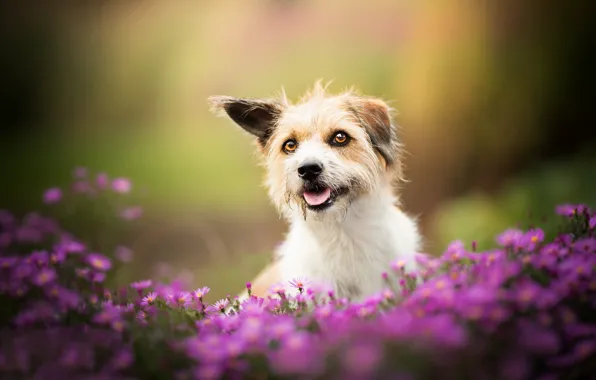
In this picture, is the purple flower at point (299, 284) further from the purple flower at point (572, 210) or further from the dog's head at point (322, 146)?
the purple flower at point (572, 210)

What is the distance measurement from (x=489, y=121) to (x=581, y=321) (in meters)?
5.40

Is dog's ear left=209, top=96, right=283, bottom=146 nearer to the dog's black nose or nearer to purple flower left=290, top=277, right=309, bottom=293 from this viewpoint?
the dog's black nose

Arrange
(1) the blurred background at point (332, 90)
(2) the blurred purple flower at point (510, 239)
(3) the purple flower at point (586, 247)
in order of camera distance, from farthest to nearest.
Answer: (1) the blurred background at point (332, 90) < (2) the blurred purple flower at point (510, 239) < (3) the purple flower at point (586, 247)

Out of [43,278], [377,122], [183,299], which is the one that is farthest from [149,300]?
[377,122]

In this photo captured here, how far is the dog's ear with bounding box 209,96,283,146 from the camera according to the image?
393 centimetres

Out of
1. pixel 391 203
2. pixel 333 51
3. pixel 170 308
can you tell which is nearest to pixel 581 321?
pixel 170 308

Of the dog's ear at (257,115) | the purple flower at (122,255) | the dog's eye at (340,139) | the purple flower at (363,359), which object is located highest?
the dog's ear at (257,115)

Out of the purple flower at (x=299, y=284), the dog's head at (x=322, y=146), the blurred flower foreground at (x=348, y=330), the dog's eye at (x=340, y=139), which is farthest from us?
the dog's eye at (x=340, y=139)

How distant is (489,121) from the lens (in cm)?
711

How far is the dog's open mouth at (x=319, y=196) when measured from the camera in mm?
3539

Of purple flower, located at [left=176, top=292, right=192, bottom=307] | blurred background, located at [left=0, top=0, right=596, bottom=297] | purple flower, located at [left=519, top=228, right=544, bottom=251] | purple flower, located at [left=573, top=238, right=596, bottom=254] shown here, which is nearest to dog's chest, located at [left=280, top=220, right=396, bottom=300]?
purple flower, located at [left=176, top=292, right=192, bottom=307]


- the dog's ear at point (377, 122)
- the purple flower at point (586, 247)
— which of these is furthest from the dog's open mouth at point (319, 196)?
the purple flower at point (586, 247)

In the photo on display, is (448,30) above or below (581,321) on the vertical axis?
above

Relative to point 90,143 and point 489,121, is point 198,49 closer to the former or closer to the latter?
point 90,143
